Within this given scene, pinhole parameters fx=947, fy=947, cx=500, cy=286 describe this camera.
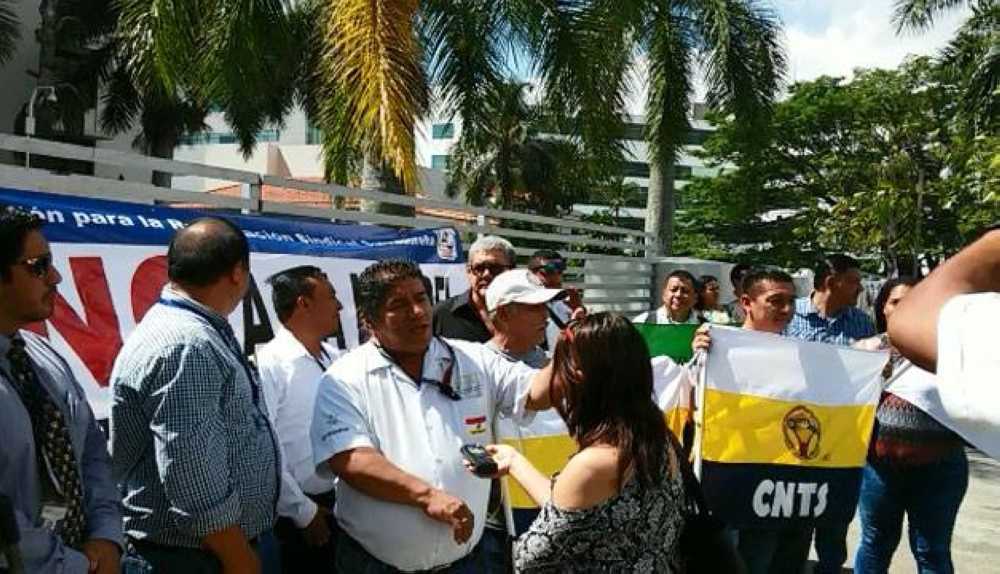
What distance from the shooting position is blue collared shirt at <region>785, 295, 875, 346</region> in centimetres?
527

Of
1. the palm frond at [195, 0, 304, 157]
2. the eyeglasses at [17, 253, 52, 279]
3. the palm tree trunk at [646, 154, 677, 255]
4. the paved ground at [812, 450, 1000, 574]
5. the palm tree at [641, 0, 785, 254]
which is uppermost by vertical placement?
the palm tree at [641, 0, 785, 254]

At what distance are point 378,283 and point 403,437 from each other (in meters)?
0.49

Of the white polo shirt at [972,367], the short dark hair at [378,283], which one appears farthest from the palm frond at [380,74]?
the white polo shirt at [972,367]

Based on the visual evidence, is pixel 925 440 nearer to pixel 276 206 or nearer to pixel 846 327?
pixel 846 327

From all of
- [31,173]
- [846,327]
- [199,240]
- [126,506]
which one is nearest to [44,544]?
[126,506]

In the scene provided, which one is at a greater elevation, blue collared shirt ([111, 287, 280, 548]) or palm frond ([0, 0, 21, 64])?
palm frond ([0, 0, 21, 64])

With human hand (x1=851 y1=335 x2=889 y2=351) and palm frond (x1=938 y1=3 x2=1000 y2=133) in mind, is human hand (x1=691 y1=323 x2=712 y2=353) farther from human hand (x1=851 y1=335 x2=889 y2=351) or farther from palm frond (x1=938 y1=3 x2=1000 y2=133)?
palm frond (x1=938 y1=3 x2=1000 y2=133)

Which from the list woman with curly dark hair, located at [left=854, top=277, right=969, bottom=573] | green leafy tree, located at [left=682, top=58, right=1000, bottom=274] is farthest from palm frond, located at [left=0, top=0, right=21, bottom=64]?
woman with curly dark hair, located at [left=854, top=277, right=969, bottom=573]

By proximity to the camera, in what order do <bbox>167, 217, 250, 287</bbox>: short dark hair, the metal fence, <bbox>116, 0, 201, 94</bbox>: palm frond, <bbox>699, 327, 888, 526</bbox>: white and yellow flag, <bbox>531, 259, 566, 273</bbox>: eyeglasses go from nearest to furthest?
<bbox>167, 217, 250, 287</bbox>: short dark hair
the metal fence
<bbox>699, 327, 888, 526</bbox>: white and yellow flag
<bbox>531, 259, 566, 273</bbox>: eyeglasses
<bbox>116, 0, 201, 94</bbox>: palm frond

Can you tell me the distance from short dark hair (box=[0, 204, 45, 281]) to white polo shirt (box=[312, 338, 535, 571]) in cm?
93

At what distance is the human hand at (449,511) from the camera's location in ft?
8.69

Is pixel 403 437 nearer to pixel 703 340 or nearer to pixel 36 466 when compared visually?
pixel 36 466

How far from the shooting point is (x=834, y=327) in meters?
5.29

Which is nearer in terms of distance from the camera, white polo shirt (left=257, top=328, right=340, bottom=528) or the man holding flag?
white polo shirt (left=257, top=328, right=340, bottom=528)
